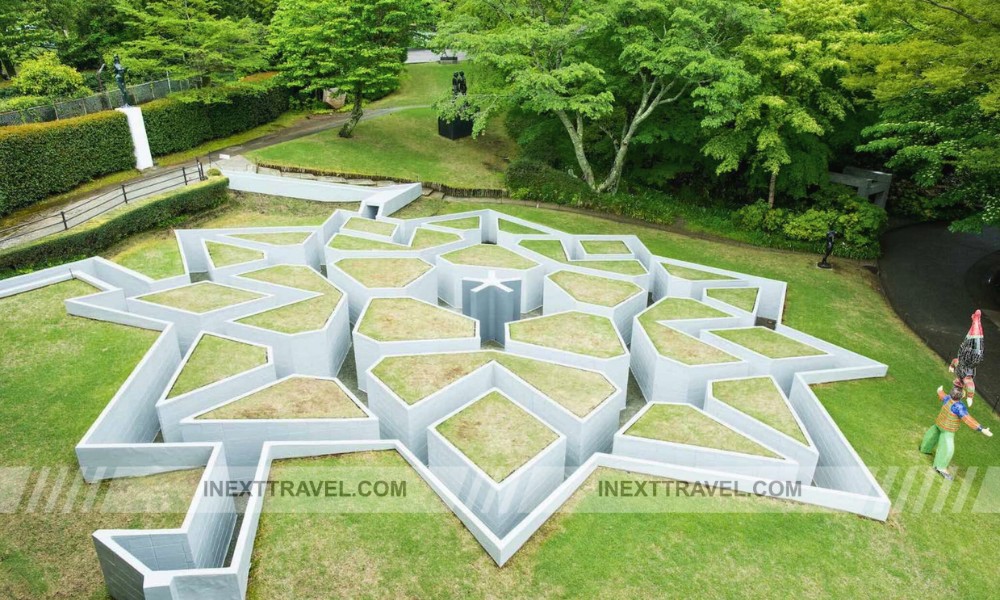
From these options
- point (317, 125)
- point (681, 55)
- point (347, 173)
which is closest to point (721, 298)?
point (681, 55)

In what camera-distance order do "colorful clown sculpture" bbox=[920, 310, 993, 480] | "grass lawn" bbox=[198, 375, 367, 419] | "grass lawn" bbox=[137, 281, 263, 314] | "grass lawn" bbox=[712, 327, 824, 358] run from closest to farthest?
1. "colorful clown sculpture" bbox=[920, 310, 993, 480]
2. "grass lawn" bbox=[198, 375, 367, 419]
3. "grass lawn" bbox=[712, 327, 824, 358]
4. "grass lawn" bbox=[137, 281, 263, 314]

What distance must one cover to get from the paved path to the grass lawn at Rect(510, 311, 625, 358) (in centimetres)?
1056

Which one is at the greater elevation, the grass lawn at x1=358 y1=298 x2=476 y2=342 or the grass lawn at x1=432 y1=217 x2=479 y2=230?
the grass lawn at x1=432 y1=217 x2=479 y2=230

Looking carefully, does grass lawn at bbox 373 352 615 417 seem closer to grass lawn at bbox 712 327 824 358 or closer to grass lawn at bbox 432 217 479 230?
grass lawn at bbox 712 327 824 358

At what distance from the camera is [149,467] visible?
13.3 metres

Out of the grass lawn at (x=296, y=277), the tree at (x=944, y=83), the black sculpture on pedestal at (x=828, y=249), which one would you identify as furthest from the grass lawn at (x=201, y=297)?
the black sculpture on pedestal at (x=828, y=249)

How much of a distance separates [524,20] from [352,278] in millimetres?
17315

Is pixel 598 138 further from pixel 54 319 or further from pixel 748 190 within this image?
pixel 54 319

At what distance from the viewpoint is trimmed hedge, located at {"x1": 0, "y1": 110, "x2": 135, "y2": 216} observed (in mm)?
25062

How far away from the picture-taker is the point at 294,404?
50.1 feet

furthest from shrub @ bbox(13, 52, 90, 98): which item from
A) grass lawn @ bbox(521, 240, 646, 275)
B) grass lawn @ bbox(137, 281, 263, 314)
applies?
grass lawn @ bbox(521, 240, 646, 275)

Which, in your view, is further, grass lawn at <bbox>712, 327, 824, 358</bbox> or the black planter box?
the black planter box

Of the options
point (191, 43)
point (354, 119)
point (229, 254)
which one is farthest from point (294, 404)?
point (191, 43)

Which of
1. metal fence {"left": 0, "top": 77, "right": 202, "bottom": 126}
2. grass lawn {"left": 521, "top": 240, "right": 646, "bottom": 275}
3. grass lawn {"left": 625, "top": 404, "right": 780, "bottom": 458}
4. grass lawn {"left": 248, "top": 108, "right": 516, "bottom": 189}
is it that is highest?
metal fence {"left": 0, "top": 77, "right": 202, "bottom": 126}
